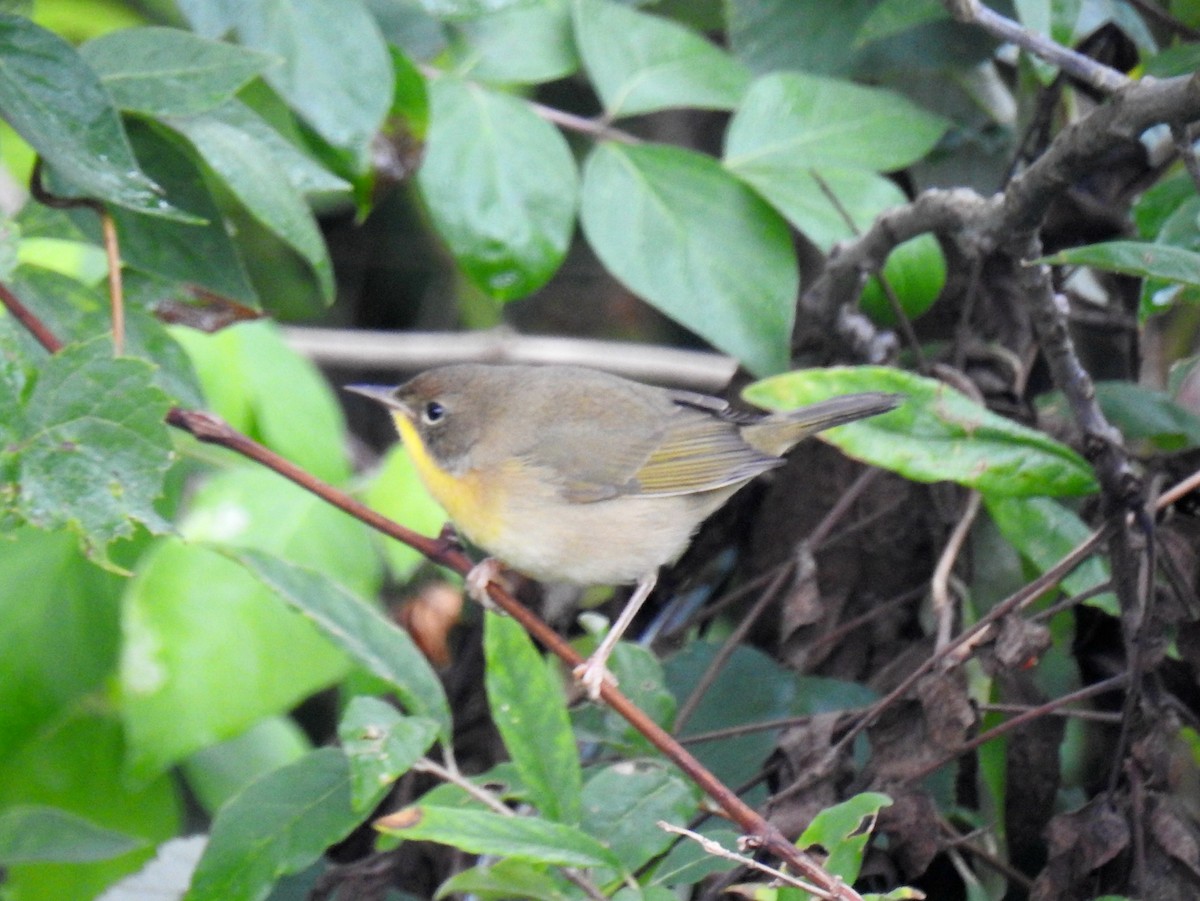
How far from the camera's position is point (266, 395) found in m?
2.77

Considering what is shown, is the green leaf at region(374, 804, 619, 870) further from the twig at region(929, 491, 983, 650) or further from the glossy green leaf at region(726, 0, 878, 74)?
the glossy green leaf at region(726, 0, 878, 74)

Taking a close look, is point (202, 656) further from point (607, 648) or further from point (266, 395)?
point (607, 648)

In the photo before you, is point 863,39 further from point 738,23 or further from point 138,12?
point 138,12

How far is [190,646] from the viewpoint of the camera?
7.81ft

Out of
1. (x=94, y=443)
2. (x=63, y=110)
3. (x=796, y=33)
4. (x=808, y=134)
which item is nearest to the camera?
(x=94, y=443)

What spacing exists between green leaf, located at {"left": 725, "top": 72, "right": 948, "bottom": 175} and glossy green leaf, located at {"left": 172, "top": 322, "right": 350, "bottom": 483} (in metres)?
1.05

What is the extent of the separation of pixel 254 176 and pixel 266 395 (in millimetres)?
851

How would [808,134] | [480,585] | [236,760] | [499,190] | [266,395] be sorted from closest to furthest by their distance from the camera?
[480,585]
[499,190]
[808,134]
[266,395]
[236,760]

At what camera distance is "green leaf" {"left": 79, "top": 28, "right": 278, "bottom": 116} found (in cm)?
185

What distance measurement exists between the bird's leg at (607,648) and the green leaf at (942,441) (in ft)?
1.69

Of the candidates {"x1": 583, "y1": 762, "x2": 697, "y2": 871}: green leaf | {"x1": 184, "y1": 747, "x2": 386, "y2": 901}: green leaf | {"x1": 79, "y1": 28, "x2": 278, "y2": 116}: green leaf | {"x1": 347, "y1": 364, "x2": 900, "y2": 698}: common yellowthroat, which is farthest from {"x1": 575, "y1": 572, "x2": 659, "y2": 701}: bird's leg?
{"x1": 79, "y1": 28, "x2": 278, "y2": 116}: green leaf

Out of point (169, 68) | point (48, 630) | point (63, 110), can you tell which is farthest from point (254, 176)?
point (48, 630)

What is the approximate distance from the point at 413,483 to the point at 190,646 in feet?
2.09

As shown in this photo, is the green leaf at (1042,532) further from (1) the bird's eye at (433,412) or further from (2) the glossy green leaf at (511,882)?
(1) the bird's eye at (433,412)
